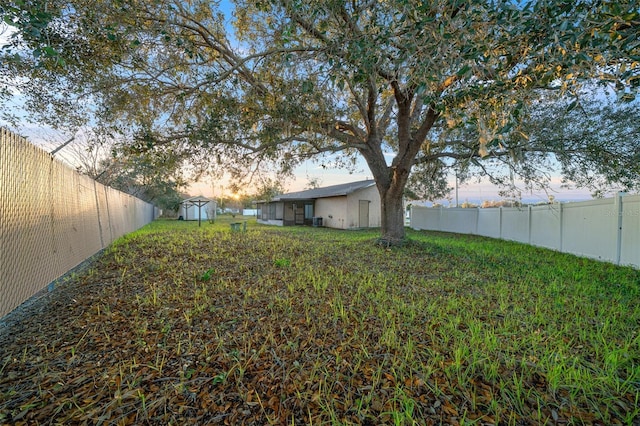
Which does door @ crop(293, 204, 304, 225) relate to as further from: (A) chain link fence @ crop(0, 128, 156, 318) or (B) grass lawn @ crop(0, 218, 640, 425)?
(B) grass lawn @ crop(0, 218, 640, 425)

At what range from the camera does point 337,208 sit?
1827 cm

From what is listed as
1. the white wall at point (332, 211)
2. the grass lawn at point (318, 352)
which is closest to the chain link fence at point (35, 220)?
the grass lawn at point (318, 352)

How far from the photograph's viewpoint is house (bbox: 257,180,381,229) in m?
17.5

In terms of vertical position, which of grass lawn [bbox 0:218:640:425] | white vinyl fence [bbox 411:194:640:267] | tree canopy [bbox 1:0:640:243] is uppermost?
tree canopy [bbox 1:0:640:243]

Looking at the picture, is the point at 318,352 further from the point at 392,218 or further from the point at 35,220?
the point at 392,218

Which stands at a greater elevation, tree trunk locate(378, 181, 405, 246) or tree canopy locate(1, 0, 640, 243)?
tree canopy locate(1, 0, 640, 243)

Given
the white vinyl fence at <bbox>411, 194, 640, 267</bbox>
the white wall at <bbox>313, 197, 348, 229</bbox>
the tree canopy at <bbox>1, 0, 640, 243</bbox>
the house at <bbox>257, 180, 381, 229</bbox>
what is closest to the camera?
the tree canopy at <bbox>1, 0, 640, 243</bbox>

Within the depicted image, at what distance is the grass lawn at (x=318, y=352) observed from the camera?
73.4 inches

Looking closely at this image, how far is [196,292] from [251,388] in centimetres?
222

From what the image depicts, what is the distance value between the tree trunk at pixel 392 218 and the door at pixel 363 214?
8.92 m

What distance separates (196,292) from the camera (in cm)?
390

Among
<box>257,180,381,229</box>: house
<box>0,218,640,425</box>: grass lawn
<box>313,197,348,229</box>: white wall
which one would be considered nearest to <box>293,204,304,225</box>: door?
<box>257,180,381,229</box>: house

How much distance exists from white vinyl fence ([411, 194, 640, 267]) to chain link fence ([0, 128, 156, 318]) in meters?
9.91

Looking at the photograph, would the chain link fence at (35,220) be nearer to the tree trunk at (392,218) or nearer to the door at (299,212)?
the tree trunk at (392,218)
